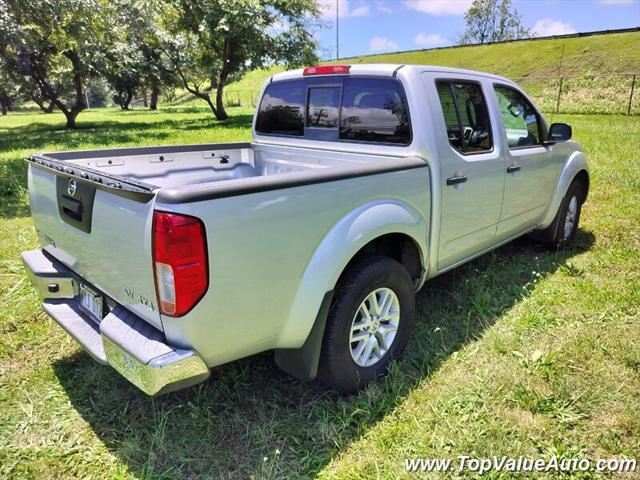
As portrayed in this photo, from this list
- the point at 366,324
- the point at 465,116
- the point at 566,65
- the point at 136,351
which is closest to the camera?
the point at 136,351

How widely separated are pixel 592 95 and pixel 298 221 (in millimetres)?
29549

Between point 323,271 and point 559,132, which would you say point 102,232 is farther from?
point 559,132

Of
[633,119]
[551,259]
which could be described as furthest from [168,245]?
[633,119]

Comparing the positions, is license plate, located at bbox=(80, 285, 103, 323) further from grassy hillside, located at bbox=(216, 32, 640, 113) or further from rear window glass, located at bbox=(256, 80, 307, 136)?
grassy hillside, located at bbox=(216, 32, 640, 113)

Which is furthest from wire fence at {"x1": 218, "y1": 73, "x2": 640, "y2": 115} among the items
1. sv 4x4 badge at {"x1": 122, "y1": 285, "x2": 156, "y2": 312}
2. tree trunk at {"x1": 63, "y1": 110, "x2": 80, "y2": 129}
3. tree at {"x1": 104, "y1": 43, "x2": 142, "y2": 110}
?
sv 4x4 badge at {"x1": 122, "y1": 285, "x2": 156, "y2": 312}

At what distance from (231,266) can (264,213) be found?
0.28m

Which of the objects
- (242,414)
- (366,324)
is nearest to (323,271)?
(366,324)

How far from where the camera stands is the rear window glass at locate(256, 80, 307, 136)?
3.75m

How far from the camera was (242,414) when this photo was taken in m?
2.64

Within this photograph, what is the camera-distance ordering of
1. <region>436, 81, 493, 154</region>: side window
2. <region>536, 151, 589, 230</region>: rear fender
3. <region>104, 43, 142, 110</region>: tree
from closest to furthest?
1. <region>436, 81, 493, 154</region>: side window
2. <region>536, 151, 589, 230</region>: rear fender
3. <region>104, 43, 142, 110</region>: tree

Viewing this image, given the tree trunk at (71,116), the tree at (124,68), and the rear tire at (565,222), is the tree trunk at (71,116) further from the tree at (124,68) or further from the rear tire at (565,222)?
the rear tire at (565,222)

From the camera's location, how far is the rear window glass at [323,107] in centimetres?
345

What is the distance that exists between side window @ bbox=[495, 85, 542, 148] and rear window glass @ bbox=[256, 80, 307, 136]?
1649mm

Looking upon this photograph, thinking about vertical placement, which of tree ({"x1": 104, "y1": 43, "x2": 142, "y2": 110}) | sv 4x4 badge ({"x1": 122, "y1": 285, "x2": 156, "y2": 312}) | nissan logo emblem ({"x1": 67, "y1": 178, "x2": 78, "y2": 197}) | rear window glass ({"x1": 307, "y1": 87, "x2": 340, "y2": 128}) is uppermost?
tree ({"x1": 104, "y1": 43, "x2": 142, "y2": 110})
